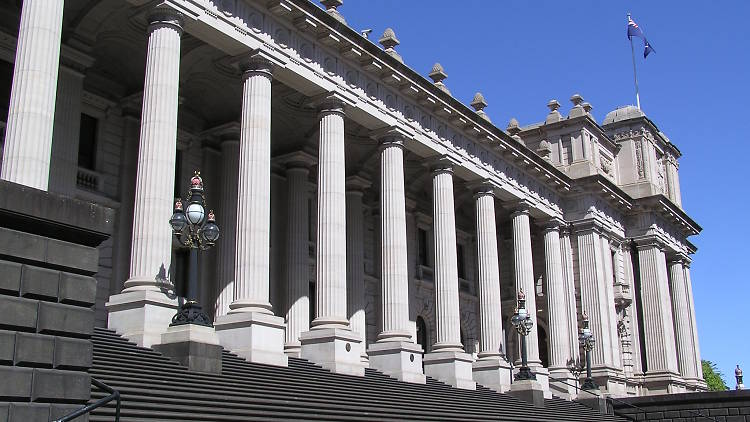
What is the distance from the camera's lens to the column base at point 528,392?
98.8 feet

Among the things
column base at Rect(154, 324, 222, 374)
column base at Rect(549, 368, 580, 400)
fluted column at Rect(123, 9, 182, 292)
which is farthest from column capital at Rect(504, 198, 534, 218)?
column base at Rect(154, 324, 222, 374)

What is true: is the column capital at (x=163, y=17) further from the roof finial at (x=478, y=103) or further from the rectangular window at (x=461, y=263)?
the rectangular window at (x=461, y=263)

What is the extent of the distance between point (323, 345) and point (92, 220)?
607 inches

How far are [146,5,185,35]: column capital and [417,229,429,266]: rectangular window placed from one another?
23.2 meters

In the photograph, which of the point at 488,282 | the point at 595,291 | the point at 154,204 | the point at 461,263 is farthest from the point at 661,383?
the point at 154,204

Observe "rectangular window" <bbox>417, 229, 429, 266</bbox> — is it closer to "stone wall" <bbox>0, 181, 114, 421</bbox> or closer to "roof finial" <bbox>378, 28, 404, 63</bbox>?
"roof finial" <bbox>378, 28, 404, 63</bbox>

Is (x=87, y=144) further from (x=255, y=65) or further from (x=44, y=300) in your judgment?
(x=44, y=300)

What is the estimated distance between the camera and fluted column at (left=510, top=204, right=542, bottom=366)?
3581cm

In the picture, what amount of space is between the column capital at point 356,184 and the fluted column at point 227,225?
23.4ft

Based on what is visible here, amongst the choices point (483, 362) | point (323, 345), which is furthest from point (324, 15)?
point (483, 362)

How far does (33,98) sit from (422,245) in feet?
90.8

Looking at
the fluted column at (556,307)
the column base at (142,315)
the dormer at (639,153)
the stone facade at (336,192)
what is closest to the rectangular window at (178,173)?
the stone facade at (336,192)

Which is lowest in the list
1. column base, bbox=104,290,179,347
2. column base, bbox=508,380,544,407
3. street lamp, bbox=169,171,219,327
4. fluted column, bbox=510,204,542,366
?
column base, bbox=508,380,544,407

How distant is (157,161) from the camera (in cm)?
1959
